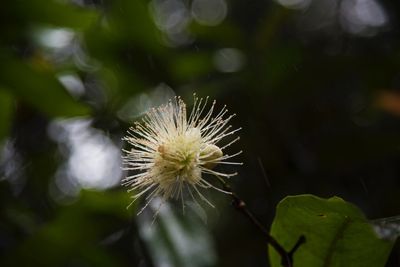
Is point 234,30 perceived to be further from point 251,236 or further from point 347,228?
point 347,228

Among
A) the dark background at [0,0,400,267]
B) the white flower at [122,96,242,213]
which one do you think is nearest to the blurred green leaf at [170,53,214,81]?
the dark background at [0,0,400,267]

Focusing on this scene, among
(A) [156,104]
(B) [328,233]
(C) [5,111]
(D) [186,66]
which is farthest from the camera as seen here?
(D) [186,66]

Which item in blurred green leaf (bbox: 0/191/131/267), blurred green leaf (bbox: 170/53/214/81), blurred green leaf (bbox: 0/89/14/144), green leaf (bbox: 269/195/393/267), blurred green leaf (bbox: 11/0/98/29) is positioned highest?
blurred green leaf (bbox: 11/0/98/29)

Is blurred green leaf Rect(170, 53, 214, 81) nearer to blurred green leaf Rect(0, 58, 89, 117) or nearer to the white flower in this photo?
blurred green leaf Rect(0, 58, 89, 117)

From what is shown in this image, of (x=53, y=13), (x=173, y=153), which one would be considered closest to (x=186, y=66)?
(x=53, y=13)

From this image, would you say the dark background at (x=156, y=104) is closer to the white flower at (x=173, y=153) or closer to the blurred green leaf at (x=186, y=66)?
the blurred green leaf at (x=186, y=66)

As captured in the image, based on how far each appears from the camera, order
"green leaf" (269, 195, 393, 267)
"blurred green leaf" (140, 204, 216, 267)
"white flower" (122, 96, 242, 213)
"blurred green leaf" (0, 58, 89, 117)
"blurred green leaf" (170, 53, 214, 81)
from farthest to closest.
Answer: "blurred green leaf" (170, 53, 214, 81)
"blurred green leaf" (0, 58, 89, 117)
"blurred green leaf" (140, 204, 216, 267)
"white flower" (122, 96, 242, 213)
"green leaf" (269, 195, 393, 267)

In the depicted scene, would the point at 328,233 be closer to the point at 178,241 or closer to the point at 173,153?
the point at 173,153
